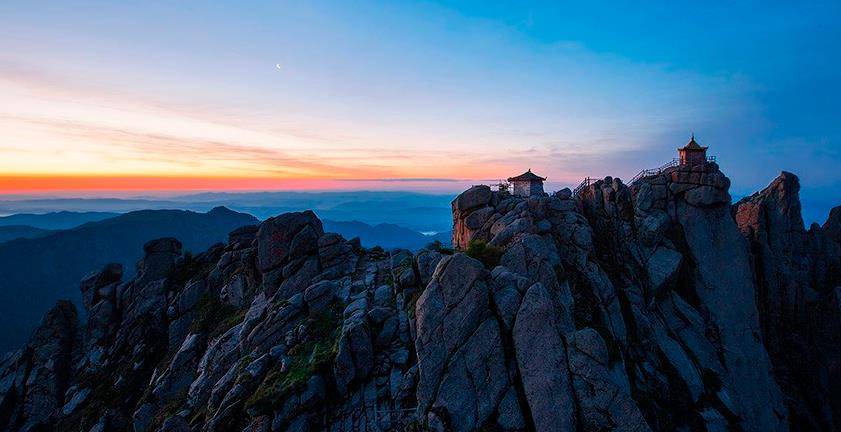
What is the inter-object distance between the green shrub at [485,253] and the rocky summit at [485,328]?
6.7 inches

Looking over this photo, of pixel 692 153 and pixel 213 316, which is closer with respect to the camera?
pixel 213 316

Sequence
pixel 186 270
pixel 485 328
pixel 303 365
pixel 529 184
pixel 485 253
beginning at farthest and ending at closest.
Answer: pixel 529 184
pixel 186 270
pixel 485 253
pixel 303 365
pixel 485 328

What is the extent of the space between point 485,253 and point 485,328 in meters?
8.81

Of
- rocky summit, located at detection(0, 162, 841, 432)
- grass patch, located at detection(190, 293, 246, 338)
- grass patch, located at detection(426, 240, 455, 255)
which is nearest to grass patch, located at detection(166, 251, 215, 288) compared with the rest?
rocky summit, located at detection(0, 162, 841, 432)

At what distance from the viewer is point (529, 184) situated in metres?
64.1

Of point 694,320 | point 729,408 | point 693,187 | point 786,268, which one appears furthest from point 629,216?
point 786,268

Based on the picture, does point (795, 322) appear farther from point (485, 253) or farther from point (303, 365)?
point (303, 365)

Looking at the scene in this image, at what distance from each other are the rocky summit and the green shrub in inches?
6.7

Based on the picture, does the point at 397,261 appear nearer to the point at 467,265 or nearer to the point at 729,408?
the point at 467,265

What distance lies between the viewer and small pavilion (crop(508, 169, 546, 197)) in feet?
210

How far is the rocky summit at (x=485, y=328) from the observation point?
22.6 metres

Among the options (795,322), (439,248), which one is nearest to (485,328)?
(439,248)

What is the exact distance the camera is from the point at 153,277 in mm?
54562

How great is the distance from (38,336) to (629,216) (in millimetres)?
83897
